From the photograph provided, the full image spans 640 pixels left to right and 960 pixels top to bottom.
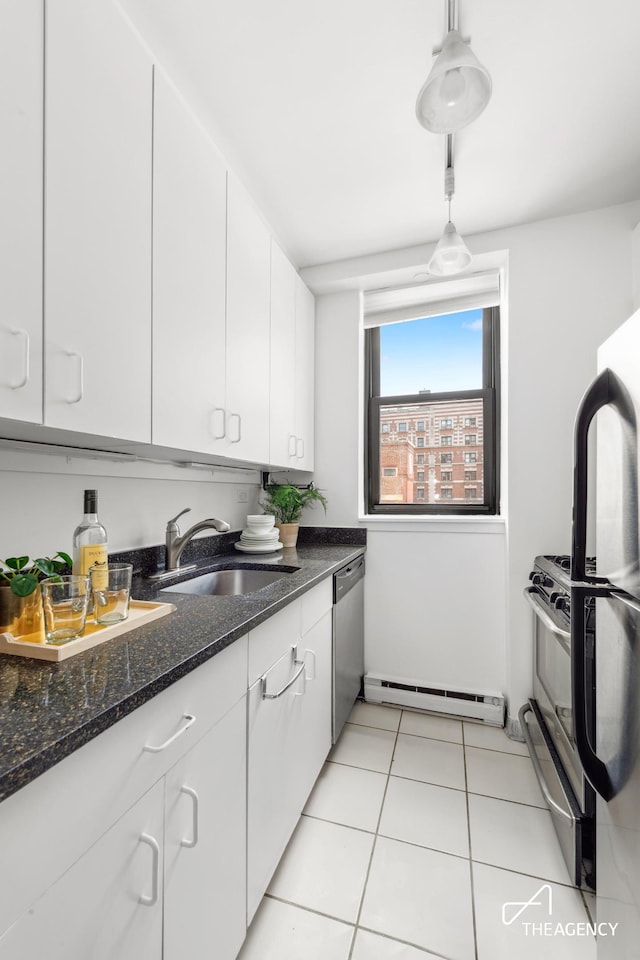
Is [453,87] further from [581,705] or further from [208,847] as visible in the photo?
[208,847]

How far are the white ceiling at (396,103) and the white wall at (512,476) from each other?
0.72ft

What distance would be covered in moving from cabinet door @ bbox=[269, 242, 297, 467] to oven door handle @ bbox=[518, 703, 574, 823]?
5.27 feet

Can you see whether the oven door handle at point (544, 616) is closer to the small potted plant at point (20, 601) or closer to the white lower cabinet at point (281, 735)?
the white lower cabinet at point (281, 735)

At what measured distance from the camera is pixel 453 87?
108 centimetres

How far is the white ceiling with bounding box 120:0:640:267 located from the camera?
1.18 metres

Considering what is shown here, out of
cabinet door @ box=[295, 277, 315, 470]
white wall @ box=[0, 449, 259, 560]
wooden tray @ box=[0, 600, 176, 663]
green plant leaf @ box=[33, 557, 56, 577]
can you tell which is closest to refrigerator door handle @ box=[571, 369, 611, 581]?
wooden tray @ box=[0, 600, 176, 663]

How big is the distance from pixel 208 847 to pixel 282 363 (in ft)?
5.93

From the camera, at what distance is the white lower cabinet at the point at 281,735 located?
109cm

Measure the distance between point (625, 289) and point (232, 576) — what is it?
89.5 inches

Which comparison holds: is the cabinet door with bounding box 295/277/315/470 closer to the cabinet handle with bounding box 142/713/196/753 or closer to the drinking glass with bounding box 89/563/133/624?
the drinking glass with bounding box 89/563/133/624

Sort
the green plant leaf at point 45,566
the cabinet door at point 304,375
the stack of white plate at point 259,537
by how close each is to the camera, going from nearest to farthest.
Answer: the green plant leaf at point 45,566, the stack of white plate at point 259,537, the cabinet door at point 304,375

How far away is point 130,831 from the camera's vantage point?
0.67 metres

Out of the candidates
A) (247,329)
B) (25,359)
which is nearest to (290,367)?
(247,329)

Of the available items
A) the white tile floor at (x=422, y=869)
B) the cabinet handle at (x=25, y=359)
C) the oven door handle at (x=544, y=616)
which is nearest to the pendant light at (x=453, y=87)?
the cabinet handle at (x=25, y=359)
